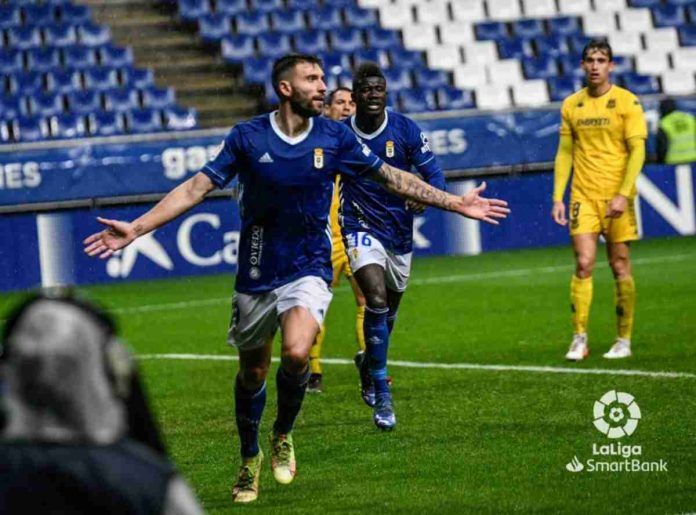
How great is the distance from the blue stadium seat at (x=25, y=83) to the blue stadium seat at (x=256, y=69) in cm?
332

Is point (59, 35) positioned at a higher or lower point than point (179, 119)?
higher

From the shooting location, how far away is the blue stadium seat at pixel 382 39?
2705 centimetres

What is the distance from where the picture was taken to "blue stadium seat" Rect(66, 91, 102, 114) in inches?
951

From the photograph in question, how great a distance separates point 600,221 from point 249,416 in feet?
16.7

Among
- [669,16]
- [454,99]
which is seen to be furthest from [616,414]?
[669,16]

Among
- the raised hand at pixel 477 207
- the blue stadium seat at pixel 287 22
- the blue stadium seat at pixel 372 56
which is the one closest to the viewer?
the raised hand at pixel 477 207

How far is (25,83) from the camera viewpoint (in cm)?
2433

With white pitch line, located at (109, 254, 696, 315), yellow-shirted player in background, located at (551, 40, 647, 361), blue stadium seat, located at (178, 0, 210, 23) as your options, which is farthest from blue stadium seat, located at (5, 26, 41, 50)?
yellow-shirted player in background, located at (551, 40, 647, 361)

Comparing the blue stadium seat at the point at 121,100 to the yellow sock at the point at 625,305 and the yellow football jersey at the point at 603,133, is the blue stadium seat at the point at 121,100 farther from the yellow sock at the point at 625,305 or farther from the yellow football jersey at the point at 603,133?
the yellow sock at the point at 625,305

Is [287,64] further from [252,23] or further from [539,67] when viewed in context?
[539,67]

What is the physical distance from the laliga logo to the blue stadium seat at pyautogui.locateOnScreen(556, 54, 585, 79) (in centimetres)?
1802

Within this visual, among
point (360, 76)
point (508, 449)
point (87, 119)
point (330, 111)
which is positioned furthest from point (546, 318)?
point (87, 119)

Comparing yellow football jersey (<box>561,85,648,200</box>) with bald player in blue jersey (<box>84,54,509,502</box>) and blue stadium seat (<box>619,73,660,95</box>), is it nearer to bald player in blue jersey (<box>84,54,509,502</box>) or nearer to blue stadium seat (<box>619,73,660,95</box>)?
bald player in blue jersey (<box>84,54,509,502</box>)

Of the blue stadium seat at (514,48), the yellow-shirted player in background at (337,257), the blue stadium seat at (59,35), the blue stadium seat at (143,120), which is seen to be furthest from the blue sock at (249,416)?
the blue stadium seat at (514,48)
